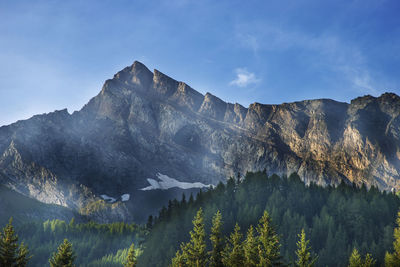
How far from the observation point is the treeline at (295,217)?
8569 cm

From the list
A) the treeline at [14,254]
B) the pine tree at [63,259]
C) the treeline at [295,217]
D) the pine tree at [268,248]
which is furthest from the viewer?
the treeline at [295,217]

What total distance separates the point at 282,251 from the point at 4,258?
60901 millimetres

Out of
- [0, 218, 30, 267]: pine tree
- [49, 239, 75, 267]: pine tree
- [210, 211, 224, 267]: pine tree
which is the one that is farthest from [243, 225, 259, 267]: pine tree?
[0, 218, 30, 267]: pine tree

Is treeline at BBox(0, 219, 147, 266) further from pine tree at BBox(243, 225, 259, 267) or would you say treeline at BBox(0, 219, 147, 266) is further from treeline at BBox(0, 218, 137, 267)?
pine tree at BBox(243, 225, 259, 267)

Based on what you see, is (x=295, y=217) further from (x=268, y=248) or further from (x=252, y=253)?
(x=252, y=253)

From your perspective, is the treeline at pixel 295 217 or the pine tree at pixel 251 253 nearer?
the pine tree at pixel 251 253

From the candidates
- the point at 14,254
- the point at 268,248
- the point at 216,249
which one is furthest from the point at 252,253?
the point at 14,254

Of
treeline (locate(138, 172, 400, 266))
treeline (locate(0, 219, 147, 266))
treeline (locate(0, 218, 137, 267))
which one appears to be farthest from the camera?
treeline (locate(0, 219, 147, 266))

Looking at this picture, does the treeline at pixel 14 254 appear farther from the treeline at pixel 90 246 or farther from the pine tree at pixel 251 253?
the treeline at pixel 90 246

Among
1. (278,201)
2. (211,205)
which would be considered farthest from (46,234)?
(278,201)

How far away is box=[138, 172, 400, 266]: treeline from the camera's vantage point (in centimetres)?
8569

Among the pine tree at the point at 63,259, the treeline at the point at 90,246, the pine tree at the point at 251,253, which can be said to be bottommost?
the treeline at the point at 90,246

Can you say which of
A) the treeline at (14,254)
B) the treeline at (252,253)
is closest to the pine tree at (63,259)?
the treeline at (14,254)

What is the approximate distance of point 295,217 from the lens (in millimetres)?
96125
